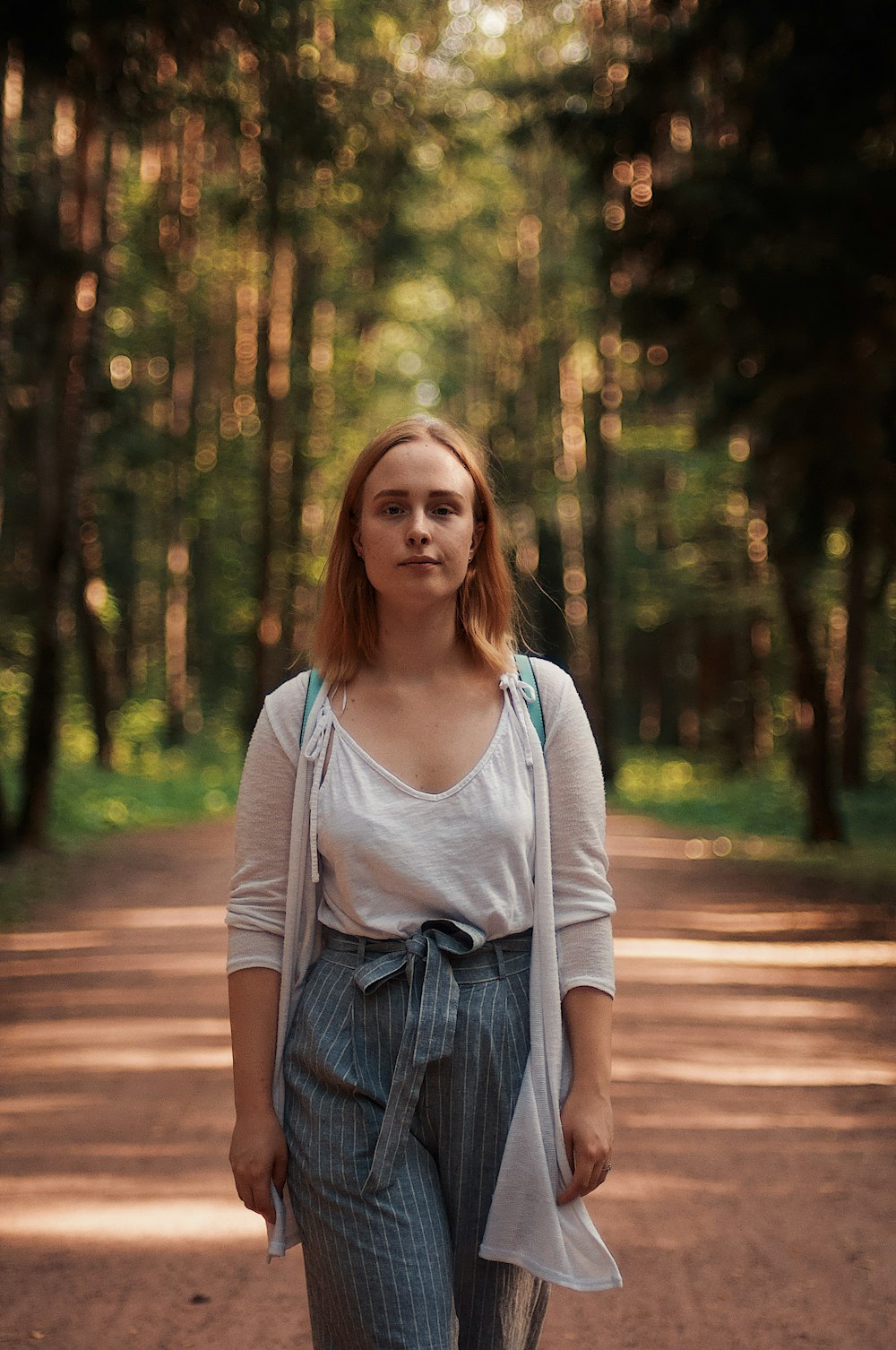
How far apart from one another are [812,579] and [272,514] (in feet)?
32.8

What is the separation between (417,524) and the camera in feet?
8.47

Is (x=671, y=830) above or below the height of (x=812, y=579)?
below

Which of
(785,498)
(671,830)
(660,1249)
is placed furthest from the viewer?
(671,830)

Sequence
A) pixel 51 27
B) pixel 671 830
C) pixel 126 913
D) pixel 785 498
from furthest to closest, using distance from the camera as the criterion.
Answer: pixel 671 830 < pixel 785 498 < pixel 126 913 < pixel 51 27

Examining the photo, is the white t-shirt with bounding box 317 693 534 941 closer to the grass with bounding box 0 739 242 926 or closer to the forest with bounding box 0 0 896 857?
the forest with bounding box 0 0 896 857

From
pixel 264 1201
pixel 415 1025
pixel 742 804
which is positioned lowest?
pixel 264 1201

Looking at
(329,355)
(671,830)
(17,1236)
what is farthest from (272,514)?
(17,1236)

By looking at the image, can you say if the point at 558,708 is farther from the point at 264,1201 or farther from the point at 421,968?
the point at 264,1201

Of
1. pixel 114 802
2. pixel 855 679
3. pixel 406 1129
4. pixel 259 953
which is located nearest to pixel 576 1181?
pixel 406 1129

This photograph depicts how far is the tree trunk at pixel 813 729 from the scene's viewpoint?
54.7 ft

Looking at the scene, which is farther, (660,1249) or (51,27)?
(51,27)

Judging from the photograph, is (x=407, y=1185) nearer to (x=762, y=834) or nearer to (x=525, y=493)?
(x=762, y=834)

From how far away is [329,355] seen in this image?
32688 mm

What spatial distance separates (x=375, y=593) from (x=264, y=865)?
0.56 metres
